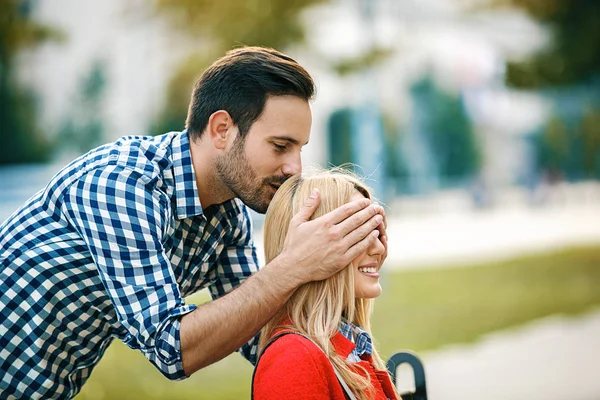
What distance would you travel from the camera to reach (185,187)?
2.54 meters

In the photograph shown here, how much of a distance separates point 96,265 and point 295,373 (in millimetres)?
669

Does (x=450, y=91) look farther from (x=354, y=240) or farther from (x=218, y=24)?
(x=354, y=240)

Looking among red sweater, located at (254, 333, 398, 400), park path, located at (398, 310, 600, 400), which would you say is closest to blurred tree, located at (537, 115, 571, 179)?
park path, located at (398, 310, 600, 400)

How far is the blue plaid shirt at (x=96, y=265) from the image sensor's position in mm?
2211

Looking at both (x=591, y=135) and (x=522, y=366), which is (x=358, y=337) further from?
(x=591, y=135)

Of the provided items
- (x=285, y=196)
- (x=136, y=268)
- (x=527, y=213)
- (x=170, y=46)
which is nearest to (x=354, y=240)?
(x=285, y=196)

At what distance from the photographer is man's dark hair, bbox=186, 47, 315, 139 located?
2.62 meters

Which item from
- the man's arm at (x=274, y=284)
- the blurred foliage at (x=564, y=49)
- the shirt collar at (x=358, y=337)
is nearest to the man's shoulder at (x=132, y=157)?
the man's arm at (x=274, y=284)

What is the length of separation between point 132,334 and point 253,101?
85 cm

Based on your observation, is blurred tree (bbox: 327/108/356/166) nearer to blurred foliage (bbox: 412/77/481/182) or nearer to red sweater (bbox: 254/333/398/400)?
blurred foliage (bbox: 412/77/481/182)

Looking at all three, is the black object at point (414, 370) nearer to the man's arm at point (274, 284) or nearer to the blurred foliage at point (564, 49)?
the man's arm at point (274, 284)

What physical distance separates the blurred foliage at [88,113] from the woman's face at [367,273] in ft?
56.2

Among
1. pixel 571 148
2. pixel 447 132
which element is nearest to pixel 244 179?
pixel 571 148

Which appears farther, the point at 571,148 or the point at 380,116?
the point at 571,148
